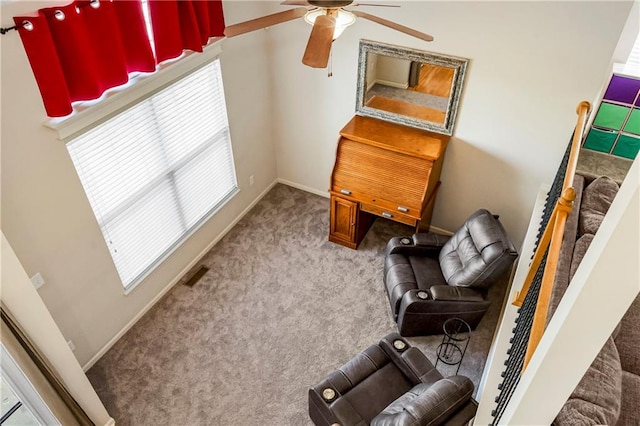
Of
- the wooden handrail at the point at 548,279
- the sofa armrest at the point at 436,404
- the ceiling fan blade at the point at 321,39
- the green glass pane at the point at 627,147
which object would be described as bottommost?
the sofa armrest at the point at 436,404

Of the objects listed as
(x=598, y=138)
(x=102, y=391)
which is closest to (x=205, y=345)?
(x=102, y=391)

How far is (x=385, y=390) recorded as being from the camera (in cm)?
340

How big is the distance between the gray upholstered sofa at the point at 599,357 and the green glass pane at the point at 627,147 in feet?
1.61

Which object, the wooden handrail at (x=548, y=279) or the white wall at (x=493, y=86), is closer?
the wooden handrail at (x=548, y=279)

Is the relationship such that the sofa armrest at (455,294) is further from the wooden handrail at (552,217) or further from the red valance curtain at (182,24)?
the red valance curtain at (182,24)

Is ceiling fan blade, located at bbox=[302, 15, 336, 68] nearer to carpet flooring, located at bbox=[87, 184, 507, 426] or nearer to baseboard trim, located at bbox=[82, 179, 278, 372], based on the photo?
carpet flooring, located at bbox=[87, 184, 507, 426]

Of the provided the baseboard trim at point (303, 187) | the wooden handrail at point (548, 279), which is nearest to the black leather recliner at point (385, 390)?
the wooden handrail at point (548, 279)

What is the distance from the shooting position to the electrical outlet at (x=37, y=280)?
128 inches

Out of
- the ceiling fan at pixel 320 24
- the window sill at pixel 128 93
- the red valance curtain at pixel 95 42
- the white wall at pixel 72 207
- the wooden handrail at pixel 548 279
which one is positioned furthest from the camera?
the window sill at pixel 128 93

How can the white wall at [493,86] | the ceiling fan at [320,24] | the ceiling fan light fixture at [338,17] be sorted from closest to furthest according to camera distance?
the ceiling fan at [320,24] < the ceiling fan light fixture at [338,17] < the white wall at [493,86]

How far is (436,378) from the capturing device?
332 cm

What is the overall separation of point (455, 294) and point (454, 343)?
0.55m

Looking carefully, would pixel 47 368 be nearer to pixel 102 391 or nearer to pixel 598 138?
pixel 102 391

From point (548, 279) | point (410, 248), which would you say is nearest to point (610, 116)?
point (410, 248)
